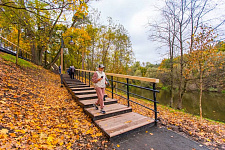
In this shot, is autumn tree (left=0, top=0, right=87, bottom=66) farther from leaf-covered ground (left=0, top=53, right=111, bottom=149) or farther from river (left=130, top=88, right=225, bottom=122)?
river (left=130, top=88, right=225, bottom=122)

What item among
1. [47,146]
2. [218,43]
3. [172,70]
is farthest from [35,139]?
[172,70]

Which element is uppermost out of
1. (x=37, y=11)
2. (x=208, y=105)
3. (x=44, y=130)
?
(x=37, y=11)

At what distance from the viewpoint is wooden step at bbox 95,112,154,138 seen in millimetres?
2727

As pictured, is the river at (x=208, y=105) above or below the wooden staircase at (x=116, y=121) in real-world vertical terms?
below

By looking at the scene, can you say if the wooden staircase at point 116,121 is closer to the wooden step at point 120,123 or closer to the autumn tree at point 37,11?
the wooden step at point 120,123

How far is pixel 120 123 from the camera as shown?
311 cm

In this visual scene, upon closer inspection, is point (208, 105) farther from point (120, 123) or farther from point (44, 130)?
point (44, 130)

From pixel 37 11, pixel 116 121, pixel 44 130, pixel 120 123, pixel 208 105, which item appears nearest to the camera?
pixel 44 130

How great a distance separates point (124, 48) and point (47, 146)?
15268mm

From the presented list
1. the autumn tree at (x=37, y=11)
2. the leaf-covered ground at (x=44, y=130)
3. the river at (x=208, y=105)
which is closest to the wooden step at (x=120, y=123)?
the leaf-covered ground at (x=44, y=130)

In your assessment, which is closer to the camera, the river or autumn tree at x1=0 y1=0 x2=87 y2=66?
autumn tree at x1=0 y1=0 x2=87 y2=66

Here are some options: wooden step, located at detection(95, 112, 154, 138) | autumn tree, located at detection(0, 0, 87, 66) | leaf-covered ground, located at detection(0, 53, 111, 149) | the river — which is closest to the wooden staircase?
wooden step, located at detection(95, 112, 154, 138)

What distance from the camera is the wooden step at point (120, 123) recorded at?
2.73 meters

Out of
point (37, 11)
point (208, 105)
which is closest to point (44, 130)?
point (37, 11)
